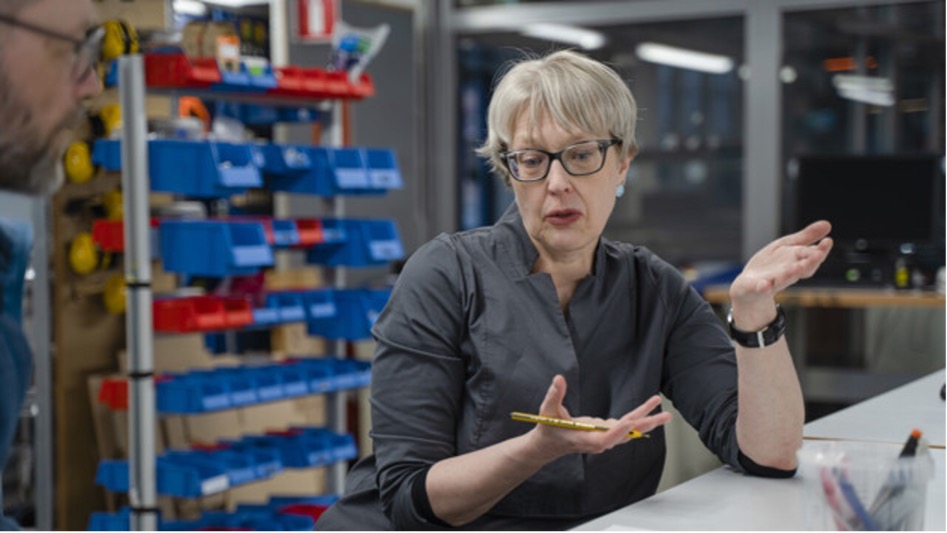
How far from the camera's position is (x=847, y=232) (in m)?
5.58

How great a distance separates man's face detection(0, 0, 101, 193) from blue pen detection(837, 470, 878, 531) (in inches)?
36.5

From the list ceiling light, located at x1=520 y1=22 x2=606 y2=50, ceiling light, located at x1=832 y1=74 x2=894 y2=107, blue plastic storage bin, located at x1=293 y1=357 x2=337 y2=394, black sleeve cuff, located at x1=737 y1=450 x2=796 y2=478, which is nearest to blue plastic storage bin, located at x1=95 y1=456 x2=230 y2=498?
blue plastic storage bin, located at x1=293 y1=357 x2=337 y2=394

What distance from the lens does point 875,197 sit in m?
5.55

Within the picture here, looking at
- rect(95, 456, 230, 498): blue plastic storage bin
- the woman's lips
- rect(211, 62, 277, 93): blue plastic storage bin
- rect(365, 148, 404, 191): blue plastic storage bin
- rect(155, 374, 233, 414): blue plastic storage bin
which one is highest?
rect(211, 62, 277, 93): blue plastic storage bin

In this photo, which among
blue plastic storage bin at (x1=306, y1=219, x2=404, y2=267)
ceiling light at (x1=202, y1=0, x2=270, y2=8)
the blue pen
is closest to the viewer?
the blue pen

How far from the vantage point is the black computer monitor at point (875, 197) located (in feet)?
18.0

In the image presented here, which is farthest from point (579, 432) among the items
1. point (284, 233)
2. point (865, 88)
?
point (865, 88)

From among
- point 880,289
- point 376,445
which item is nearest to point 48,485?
point 376,445

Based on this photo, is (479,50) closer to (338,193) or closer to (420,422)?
(338,193)

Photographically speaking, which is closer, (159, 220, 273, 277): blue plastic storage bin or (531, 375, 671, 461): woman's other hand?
(531, 375, 671, 461): woman's other hand

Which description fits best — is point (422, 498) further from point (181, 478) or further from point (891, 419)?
point (181, 478)

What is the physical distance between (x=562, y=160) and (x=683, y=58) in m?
4.76

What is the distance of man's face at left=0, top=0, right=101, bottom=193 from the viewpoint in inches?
28.0

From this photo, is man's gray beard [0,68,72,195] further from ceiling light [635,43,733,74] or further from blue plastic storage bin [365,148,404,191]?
ceiling light [635,43,733,74]
